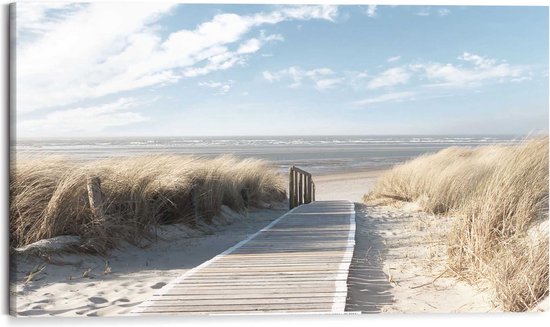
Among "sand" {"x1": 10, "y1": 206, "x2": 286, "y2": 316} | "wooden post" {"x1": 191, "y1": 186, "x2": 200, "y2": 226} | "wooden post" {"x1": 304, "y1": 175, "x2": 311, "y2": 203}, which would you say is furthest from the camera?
"wooden post" {"x1": 304, "y1": 175, "x2": 311, "y2": 203}

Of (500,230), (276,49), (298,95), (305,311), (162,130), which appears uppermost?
(276,49)

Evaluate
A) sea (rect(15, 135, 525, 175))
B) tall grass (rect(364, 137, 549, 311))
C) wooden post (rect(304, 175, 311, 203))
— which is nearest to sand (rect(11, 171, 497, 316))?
tall grass (rect(364, 137, 549, 311))

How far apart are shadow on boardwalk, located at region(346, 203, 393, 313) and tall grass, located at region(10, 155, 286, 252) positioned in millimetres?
2035

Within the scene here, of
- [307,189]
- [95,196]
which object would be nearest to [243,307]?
[95,196]

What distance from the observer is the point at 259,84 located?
17.9 feet

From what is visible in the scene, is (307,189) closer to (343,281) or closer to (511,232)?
(511,232)

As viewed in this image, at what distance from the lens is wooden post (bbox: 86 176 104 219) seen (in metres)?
4.82

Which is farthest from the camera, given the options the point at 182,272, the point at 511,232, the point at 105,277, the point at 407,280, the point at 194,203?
the point at 194,203

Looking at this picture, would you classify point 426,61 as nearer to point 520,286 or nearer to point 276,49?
point 276,49

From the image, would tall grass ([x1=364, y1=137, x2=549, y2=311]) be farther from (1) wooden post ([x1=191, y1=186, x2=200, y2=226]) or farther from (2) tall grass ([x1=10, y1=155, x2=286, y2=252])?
(1) wooden post ([x1=191, y1=186, x2=200, y2=226])

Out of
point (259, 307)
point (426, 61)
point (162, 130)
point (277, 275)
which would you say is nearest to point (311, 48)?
point (426, 61)

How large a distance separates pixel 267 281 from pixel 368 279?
79cm

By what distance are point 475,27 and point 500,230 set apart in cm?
188

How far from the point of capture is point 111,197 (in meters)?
5.25
